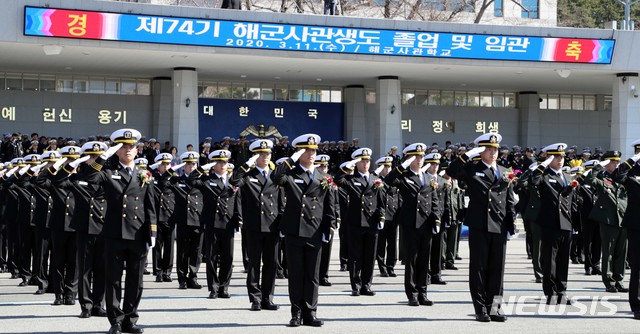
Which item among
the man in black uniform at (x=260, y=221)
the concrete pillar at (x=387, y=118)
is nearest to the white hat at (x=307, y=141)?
the man in black uniform at (x=260, y=221)

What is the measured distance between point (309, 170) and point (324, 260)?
12.3ft

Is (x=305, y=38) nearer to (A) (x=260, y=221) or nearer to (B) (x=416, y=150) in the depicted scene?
(B) (x=416, y=150)

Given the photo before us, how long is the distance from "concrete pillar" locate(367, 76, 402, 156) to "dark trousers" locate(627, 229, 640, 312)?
22.5 m

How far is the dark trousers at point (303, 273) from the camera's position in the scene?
11.3m

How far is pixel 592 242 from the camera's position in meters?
17.8

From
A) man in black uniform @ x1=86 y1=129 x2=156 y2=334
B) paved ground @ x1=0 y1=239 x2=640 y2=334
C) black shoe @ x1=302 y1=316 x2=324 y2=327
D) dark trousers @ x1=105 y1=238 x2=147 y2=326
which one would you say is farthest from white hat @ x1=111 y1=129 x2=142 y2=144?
black shoe @ x1=302 y1=316 x2=324 y2=327

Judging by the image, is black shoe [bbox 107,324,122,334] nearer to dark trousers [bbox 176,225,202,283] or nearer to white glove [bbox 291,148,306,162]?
white glove [bbox 291,148,306,162]

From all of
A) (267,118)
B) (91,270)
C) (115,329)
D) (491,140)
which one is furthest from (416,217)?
(267,118)

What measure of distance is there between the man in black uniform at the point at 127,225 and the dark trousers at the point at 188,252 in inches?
169

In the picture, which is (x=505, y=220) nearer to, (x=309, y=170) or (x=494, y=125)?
(x=309, y=170)

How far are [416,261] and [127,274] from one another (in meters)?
4.08

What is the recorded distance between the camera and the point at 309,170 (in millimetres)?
11805

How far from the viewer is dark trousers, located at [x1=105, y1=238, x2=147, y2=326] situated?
1058 centimetres

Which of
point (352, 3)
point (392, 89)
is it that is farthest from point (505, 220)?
point (352, 3)
